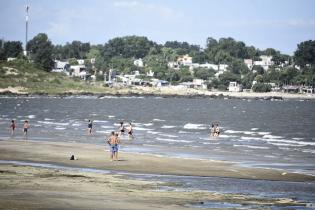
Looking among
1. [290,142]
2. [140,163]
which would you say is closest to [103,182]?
[140,163]

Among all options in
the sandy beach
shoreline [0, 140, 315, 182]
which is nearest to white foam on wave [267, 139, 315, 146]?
shoreline [0, 140, 315, 182]

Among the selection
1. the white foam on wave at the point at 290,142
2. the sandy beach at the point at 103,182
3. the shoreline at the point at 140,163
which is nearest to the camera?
the sandy beach at the point at 103,182

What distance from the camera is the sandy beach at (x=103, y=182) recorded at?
21.6 meters

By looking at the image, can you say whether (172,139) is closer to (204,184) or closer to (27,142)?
(27,142)

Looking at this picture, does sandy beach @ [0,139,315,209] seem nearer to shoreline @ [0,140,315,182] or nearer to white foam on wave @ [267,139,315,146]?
shoreline @ [0,140,315,182]

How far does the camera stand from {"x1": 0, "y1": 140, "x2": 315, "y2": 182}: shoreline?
31906mm

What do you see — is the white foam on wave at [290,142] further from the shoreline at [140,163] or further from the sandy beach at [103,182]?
the sandy beach at [103,182]

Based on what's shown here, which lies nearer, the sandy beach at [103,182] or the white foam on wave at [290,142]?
the sandy beach at [103,182]

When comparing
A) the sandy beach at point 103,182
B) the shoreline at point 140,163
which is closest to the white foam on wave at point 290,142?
the shoreline at point 140,163

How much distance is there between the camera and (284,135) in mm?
64812

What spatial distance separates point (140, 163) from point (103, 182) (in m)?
8.94

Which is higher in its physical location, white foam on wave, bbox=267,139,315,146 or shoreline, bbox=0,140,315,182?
shoreline, bbox=0,140,315,182

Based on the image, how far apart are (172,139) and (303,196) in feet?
102

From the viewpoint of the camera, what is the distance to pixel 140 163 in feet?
116
